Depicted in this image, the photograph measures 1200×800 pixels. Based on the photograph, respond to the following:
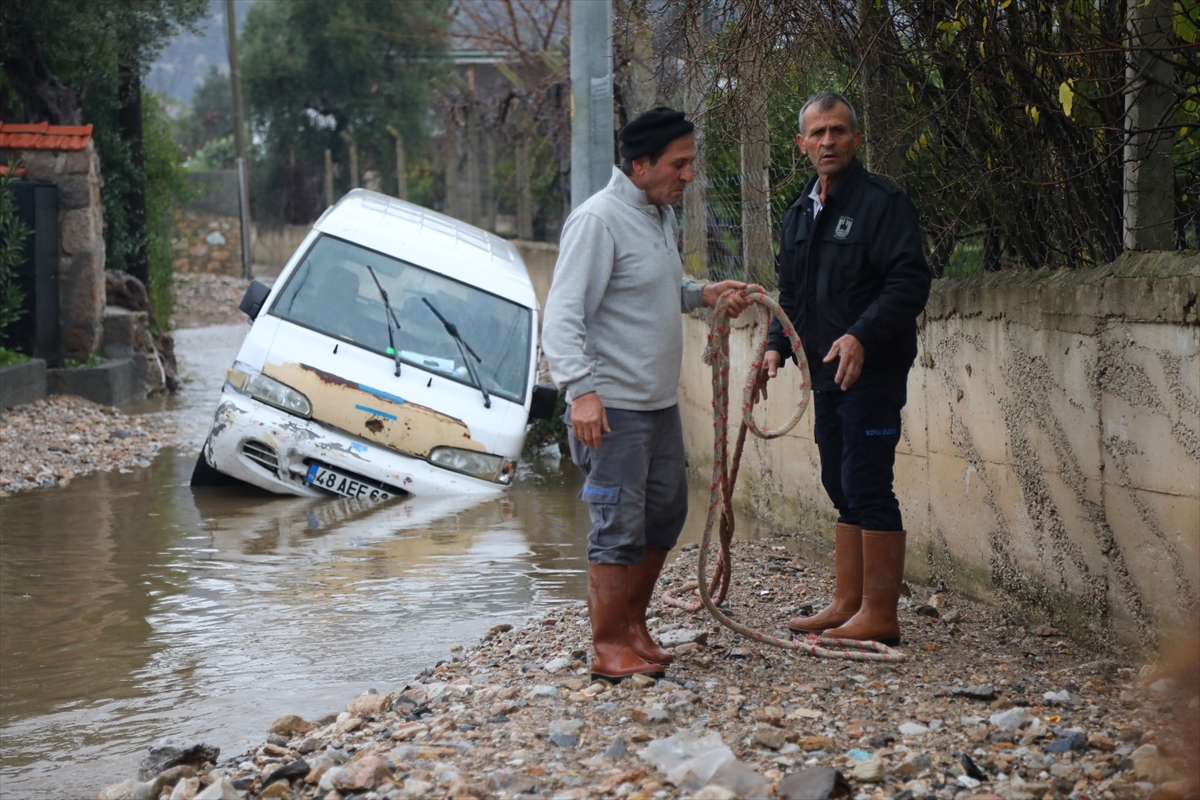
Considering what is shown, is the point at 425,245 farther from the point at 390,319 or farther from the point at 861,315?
the point at 861,315

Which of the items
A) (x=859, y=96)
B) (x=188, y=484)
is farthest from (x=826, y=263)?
(x=188, y=484)

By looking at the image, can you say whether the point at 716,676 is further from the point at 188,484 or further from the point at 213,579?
the point at 188,484

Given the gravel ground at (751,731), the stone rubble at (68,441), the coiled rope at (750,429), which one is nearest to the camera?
the gravel ground at (751,731)

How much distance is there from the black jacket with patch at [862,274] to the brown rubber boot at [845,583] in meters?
0.56

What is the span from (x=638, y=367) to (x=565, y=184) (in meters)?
15.8

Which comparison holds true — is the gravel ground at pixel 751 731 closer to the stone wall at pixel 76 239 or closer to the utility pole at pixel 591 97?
the utility pole at pixel 591 97

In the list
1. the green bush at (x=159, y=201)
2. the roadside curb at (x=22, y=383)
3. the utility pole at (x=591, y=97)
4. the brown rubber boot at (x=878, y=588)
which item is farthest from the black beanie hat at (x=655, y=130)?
the green bush at (x=159, y=201)

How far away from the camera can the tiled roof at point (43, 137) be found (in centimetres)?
1453

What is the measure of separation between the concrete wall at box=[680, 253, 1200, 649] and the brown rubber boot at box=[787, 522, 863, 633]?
72cm

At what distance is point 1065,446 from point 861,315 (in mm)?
946

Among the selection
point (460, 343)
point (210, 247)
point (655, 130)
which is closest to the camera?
point (655, 130)

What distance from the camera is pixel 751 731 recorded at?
4.10m

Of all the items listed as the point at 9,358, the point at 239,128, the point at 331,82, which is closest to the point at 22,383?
the point at 9,358

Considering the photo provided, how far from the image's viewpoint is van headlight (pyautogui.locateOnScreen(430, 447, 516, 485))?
32.1ft
